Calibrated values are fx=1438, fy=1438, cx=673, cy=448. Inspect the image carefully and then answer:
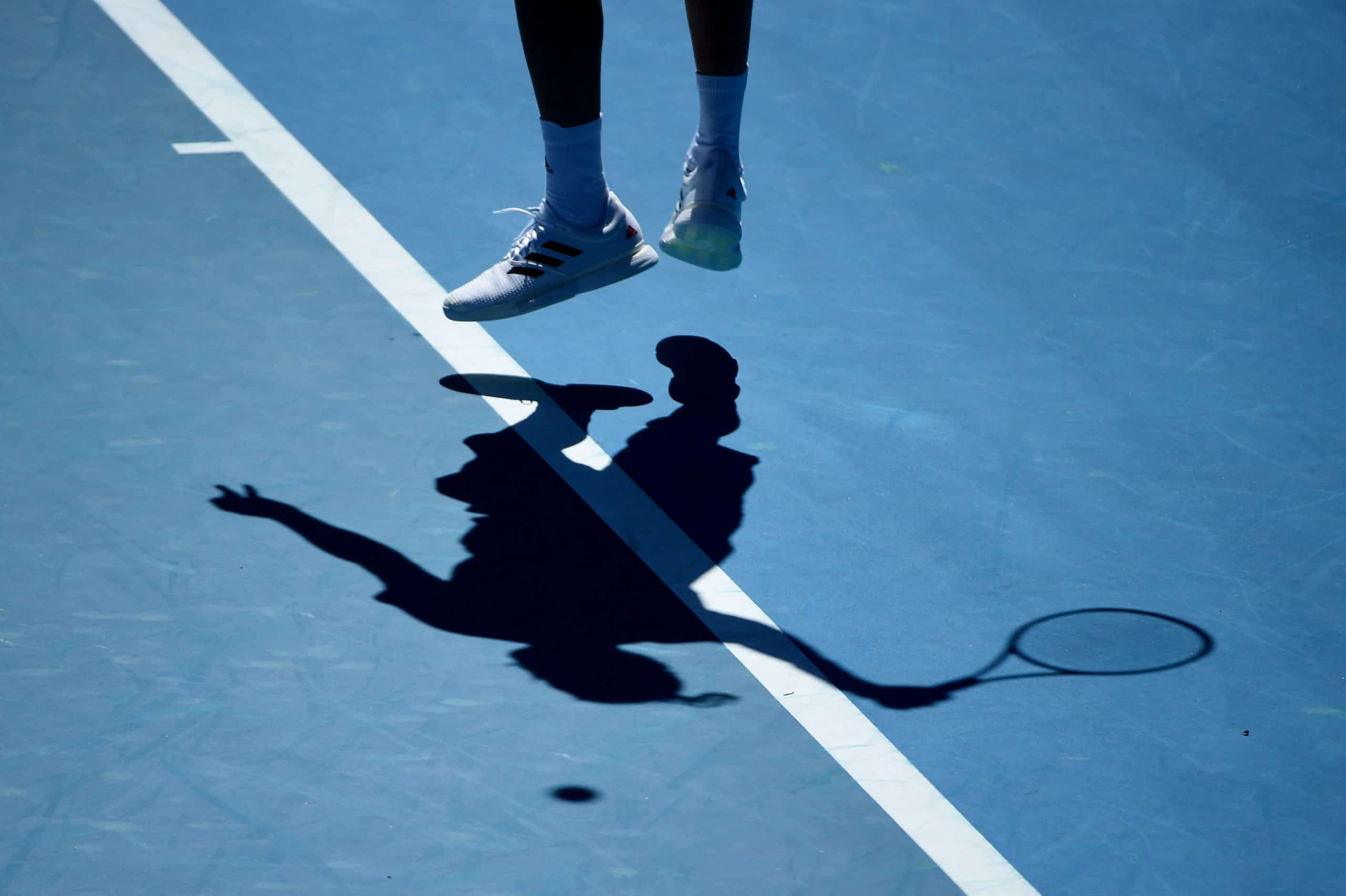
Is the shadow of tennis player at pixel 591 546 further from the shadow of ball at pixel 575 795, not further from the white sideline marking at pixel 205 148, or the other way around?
the white sideline marking at pixel 205 148

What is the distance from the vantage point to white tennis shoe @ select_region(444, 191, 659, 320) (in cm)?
375

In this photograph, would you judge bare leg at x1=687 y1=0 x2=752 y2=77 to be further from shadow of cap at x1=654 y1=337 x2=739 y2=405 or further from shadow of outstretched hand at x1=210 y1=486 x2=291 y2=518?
shadow of outstretched hand at x1=210 y1=486 x2=291 y2=518

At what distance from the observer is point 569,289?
A: 151 inches

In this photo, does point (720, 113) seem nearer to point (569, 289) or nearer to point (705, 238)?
point (705, 238)

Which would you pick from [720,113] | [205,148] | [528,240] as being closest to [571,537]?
[528,240]

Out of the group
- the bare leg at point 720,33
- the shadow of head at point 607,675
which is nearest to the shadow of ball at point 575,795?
the shadow of head at point 607,675

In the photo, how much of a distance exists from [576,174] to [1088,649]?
178 centimetres

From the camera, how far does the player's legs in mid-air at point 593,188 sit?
367 cm

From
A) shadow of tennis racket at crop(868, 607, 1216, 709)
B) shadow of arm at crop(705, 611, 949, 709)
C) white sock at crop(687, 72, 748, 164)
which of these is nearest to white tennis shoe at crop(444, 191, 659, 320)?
white sock at crop(687, 72, 748, 164)

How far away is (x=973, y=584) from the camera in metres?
3.24

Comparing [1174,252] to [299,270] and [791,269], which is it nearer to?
[791,269]

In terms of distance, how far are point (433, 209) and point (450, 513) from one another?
5.34 ft

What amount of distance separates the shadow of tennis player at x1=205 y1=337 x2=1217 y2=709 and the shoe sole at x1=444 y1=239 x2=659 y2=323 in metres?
0.20

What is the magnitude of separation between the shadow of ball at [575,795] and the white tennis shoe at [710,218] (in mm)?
1573
